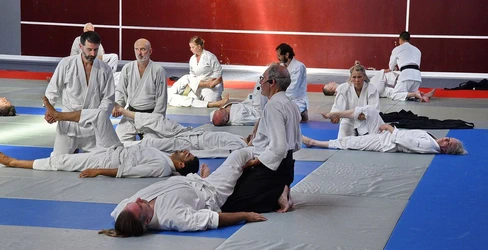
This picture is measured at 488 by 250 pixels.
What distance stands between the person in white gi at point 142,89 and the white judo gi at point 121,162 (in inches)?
65.2

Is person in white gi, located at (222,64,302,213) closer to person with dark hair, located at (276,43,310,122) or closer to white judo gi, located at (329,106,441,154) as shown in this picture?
white judo gi, located at (329,106,441,154)

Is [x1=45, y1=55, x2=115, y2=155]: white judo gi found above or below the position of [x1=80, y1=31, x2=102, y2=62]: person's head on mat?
below

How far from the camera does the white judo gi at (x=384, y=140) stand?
9297 mm

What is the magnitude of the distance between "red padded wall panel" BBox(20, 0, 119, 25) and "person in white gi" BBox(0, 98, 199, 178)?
11.5 metres

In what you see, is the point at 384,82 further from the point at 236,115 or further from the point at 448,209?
the point at 448,209

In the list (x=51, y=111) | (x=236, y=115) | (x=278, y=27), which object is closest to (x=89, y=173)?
(x=51, y=111)

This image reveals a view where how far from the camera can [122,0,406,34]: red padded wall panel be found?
1816 centimetres

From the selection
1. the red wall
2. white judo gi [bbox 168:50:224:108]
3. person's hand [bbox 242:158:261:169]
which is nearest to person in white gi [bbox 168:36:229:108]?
white judo gi [bbox 168:50:224:108]

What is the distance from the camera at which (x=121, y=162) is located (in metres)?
7.82

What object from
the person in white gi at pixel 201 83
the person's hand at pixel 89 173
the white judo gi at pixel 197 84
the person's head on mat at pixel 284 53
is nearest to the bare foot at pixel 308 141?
the person's head on mat at pixel 284 53

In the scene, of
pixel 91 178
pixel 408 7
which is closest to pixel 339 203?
pixel 91 178

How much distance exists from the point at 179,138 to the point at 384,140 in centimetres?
244

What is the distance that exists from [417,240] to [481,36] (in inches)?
508

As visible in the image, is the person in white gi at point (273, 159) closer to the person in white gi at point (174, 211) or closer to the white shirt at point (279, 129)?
the white shirt at point (279, 129)
